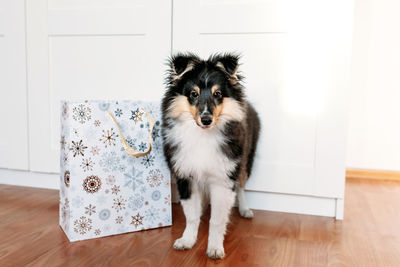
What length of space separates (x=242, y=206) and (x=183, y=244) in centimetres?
67

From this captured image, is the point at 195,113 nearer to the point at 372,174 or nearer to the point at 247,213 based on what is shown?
the point at 247,213

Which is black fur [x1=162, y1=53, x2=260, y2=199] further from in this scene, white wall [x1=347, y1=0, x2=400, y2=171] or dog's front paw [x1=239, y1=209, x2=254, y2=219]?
white wall [x1=347, y1=0, x2=400, y2=171]

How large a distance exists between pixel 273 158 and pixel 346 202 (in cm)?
80

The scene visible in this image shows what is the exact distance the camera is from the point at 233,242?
5.67ft

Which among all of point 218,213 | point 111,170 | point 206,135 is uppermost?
point 206,135

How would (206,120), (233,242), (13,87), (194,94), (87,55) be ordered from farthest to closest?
(13,87), (87,55), (233,242), (194,94), (206,120)

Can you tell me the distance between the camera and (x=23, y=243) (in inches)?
64.1

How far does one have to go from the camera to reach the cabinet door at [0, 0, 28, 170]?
250 cm

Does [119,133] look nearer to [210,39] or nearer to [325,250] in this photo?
[210,39]

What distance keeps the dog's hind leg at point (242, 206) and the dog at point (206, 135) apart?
1.69 ft

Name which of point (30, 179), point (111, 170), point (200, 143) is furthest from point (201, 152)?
point (30, 179)

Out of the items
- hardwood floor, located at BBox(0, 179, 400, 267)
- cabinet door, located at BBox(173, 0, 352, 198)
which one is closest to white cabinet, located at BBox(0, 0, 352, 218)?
cabinet door, located at BBox(173, 0, 352, 198)

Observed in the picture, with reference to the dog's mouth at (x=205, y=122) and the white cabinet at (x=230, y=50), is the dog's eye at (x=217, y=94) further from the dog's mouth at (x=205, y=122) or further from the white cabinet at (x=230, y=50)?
the white cabinet at (x=230, y=50)

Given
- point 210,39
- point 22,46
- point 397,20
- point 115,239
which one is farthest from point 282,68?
point 22,46
